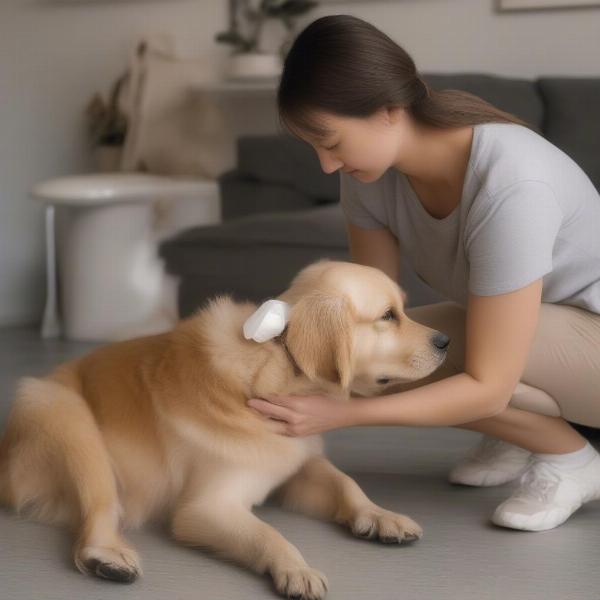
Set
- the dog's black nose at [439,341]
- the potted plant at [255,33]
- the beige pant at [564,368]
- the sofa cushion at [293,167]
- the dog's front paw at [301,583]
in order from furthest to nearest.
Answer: the potted plant at [255,33]
the sofa cushion at [293,167]
the beige pant at [564,368]
the dog's black nose at [439,341]
the dog's front paw at [301,583]

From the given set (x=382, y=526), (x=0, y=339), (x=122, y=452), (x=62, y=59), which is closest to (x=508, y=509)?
(x=382, y=526)

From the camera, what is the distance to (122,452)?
6.10 feet

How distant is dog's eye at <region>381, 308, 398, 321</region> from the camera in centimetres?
173

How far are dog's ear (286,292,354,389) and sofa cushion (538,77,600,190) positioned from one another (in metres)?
2.02

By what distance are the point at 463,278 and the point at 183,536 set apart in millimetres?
715

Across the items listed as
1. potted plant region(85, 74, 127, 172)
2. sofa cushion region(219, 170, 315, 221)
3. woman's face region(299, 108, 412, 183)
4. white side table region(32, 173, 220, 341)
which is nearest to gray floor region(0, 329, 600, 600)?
woman's face region(299, 108, 412, 183)

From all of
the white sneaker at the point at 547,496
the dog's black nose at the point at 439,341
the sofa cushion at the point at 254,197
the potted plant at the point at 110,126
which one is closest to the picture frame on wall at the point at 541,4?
the sofa cushion at the point at 254,197

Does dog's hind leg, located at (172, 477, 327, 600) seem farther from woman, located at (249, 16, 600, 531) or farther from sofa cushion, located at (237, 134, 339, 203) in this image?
sofa cushion, located at (237, 134, 339, 203)

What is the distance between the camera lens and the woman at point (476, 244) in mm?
1663

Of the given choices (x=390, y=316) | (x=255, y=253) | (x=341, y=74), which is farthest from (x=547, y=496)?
(x=255, y=253)

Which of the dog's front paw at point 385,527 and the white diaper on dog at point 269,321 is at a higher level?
the white diaper on dog at point 269,321

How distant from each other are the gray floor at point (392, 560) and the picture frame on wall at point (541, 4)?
242 centimetres

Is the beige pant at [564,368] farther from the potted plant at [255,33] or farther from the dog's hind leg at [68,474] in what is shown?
the potted plant at [255,33]

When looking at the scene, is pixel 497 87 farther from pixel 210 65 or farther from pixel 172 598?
pixel 172 598
